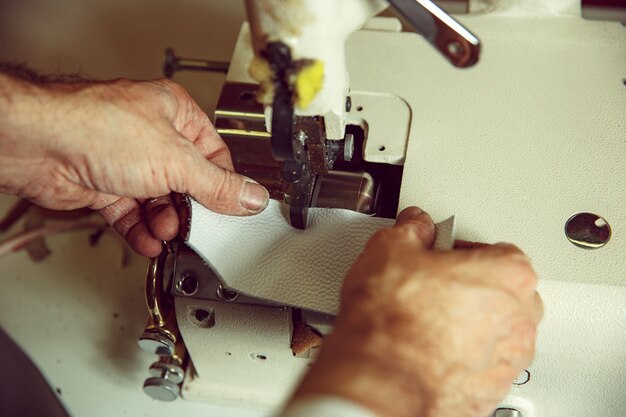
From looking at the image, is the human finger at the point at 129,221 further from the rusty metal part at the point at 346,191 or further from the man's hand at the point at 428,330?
the man's hand at the point at 428,330

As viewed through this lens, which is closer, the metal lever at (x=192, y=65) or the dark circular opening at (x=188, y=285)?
the dark circular opening at (x=188, y=285)

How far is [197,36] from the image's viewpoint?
165 centimetres

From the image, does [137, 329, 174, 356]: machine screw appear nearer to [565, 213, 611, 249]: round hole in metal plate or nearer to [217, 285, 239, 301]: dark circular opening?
[217, 285, 239, 301]: dark circular opening

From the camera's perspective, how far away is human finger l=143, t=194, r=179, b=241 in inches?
40.1

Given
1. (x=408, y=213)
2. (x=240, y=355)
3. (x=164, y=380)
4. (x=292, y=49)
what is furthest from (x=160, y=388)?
(x=292, y=49)

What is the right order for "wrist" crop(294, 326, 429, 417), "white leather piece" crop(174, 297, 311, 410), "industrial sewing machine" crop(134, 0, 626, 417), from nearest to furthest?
"wrist" crop(294, 326, 429, 417) < "industrial sewing machine" crop(134, 0, 626, 417) < "white leather piece" crop(174, 297, 311, 410)

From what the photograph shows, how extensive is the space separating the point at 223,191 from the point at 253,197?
4 cm

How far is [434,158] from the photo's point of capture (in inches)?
37.3

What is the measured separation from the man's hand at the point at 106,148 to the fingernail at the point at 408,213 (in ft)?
0.65

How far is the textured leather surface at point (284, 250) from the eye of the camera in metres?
0.90

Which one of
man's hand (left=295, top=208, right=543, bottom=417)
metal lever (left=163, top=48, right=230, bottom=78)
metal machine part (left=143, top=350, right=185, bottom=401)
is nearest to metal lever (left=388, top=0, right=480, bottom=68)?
man's hand (left=295, top=208, right=543, bottom=417)

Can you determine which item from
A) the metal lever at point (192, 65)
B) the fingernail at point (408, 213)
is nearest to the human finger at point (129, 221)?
the metal lever at point (192, 65)

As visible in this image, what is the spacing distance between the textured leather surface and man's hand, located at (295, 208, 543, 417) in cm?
10

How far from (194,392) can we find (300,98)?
0.65m
